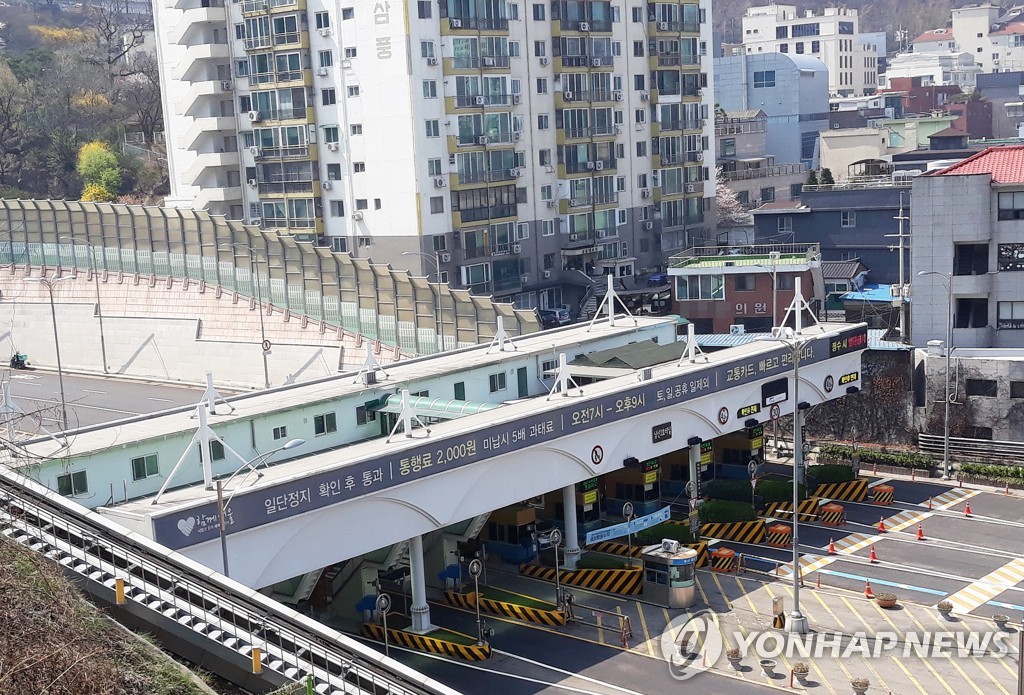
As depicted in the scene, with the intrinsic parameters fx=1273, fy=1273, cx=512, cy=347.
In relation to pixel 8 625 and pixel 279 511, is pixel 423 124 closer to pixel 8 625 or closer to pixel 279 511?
pixel 279 511

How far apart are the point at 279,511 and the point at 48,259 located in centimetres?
5353

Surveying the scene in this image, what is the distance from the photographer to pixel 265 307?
2867 inches

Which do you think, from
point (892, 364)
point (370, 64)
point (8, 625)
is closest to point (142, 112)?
point (370, 64)

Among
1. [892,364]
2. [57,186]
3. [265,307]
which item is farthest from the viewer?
[57,186]

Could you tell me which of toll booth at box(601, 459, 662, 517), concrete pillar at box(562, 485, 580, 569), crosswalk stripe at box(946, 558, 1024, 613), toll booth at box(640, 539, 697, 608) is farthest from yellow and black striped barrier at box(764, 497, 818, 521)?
toll booth at box(640, 539, 697, 608)

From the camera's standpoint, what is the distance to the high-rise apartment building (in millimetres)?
78625

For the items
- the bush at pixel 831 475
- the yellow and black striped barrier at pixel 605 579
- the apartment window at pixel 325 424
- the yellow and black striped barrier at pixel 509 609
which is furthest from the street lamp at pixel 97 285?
the bush at pixel 831 475

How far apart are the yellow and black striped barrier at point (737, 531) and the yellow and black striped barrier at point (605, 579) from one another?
6.97 m

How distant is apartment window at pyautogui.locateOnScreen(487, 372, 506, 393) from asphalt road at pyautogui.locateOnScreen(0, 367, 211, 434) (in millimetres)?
20831

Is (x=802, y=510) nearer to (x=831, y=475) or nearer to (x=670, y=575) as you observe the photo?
(x=831, y=475)

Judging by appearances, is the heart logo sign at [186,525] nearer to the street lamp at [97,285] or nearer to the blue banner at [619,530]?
the blue banner at [619,530]

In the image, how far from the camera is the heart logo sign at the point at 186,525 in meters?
32.7

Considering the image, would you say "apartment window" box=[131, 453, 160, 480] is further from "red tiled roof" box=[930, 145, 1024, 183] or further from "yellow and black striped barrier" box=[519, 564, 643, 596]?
"red tiled roof" box=[930, 145, 1024, 183]

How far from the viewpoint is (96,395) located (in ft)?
229
